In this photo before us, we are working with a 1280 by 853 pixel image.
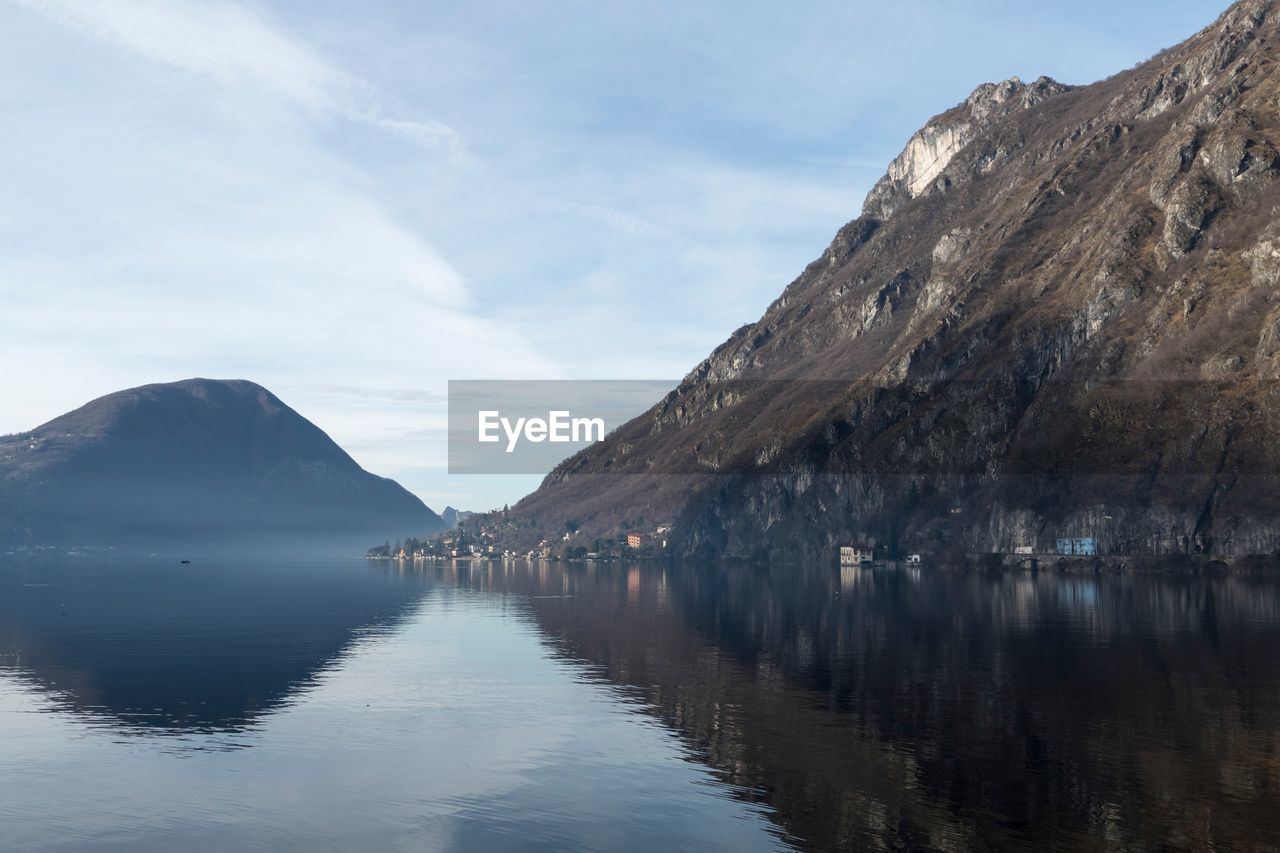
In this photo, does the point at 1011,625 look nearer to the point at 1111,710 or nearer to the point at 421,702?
the point at 1111,710

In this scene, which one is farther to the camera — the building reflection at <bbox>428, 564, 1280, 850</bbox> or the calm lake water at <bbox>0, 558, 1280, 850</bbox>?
the calm lake water at <bbox>0, 558, 1280, 850</bbox>

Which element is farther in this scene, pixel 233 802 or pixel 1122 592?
pixel 1122 592

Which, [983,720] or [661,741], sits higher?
[983,720]

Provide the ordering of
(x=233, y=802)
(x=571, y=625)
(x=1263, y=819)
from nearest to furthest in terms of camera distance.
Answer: (x=1263, y=819)
(x=233, y=802)
(x=571, y=625)

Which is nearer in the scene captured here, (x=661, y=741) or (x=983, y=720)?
(x=661, y=741)

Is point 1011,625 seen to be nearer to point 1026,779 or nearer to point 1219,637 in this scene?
point 1219,637

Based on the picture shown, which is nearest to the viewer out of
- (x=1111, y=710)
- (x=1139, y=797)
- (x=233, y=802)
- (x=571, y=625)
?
(x=1139, y=797)

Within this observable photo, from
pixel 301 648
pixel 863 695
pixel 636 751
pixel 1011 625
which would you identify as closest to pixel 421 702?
pixel 636 751
